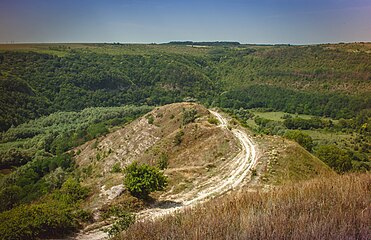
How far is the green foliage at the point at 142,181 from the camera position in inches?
772

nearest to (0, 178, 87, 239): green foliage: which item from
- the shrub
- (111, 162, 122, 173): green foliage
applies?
(111, 162, 122, 173): green foliage

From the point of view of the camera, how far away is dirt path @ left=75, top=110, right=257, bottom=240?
56.1 feet

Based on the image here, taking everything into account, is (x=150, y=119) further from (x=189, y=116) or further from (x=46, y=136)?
(x=46, y=136)

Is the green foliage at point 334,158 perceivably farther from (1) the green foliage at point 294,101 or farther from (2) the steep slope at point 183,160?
(1) the green foliage at point 294,101

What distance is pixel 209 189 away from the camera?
23094 millimetres

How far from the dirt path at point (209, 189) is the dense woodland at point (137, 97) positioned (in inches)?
248

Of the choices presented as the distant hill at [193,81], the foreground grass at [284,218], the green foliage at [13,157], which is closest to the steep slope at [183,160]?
the foreground grass at [284,218]

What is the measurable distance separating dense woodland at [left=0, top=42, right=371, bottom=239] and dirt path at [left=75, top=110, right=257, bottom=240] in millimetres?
6297

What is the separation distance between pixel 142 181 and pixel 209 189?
587 cm

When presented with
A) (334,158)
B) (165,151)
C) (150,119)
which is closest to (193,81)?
(150,119)

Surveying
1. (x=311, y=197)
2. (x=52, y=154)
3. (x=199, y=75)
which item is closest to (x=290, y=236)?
(x=311, y=197)

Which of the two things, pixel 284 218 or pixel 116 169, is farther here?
pixel 116 169

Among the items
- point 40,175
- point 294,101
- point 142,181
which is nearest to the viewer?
point 142,181

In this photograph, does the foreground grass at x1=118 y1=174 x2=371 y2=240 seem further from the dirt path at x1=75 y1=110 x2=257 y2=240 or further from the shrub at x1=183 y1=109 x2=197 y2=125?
the shrub at x1=183 y1=109 x2=197 y2=125
